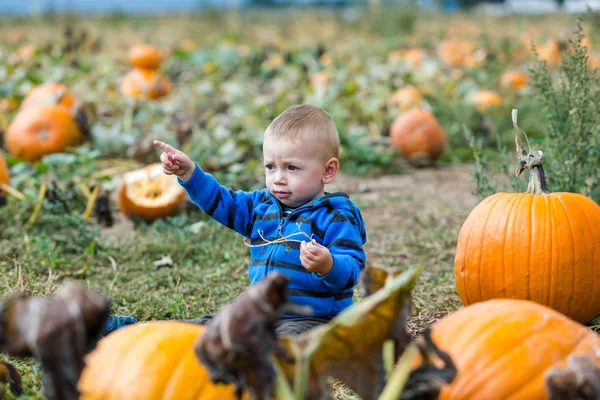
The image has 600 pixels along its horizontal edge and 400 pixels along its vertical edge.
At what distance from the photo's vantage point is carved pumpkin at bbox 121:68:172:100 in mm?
8352

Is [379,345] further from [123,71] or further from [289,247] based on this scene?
[123,71]

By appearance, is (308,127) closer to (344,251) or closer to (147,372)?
(344,251)

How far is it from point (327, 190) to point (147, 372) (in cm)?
376

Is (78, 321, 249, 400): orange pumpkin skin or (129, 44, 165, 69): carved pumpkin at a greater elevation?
(129, 44, 165, 69): carved pumpkin

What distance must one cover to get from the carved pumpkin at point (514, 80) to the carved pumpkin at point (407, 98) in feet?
5.04

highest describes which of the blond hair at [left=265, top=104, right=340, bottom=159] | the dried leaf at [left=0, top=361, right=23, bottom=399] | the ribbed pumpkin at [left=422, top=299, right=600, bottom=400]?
the blond hair at [left=265, top=104, right=340, bottom=159]

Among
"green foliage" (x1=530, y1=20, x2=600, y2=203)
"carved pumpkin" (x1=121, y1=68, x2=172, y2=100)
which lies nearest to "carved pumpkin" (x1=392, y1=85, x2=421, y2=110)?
"carved pumpkin" (x1=121, y1=68, x2=172, y2=100)

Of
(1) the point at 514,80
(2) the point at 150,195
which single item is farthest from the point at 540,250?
(1) the point at 514,80

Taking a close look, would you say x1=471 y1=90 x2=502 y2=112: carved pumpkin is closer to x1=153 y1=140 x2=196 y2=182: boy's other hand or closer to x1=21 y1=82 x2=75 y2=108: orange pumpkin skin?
x1=21 y1=82 x2=75 y2=108: orange pumpkin skin

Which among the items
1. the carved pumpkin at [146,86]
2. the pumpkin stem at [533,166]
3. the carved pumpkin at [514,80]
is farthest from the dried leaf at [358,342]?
the carved pumpkin at [514,80]

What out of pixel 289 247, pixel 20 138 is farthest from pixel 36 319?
pixel 20 138

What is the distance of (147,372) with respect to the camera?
1535 mm

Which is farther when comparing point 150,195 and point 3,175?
point 3,175

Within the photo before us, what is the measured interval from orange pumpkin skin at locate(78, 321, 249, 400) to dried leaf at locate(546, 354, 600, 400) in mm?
721
